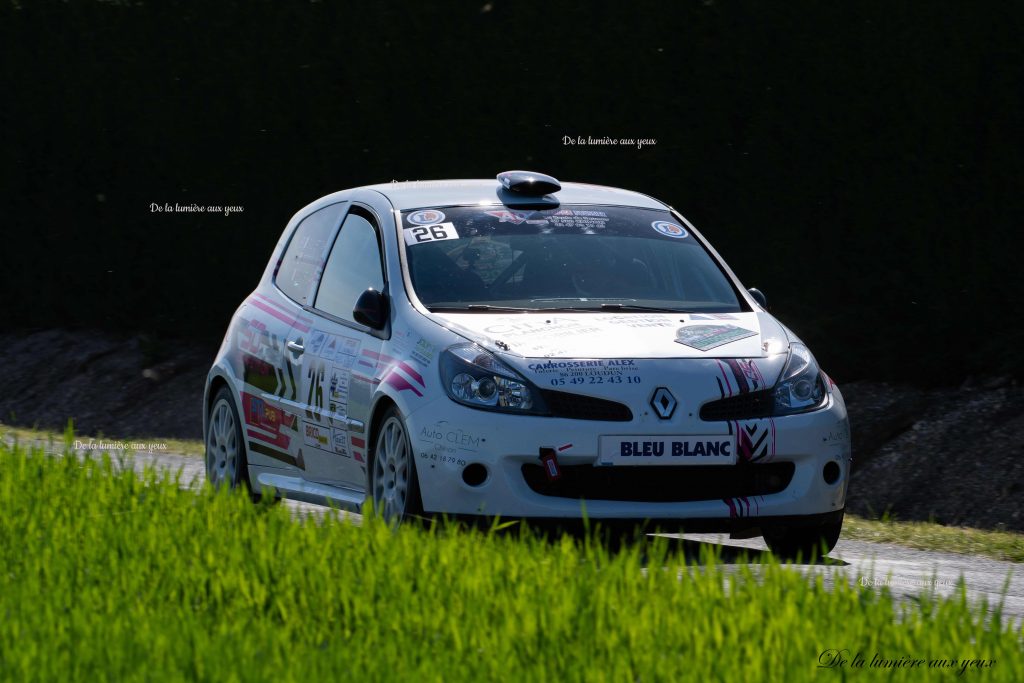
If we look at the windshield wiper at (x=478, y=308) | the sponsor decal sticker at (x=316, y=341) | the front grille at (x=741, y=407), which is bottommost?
the front grille at (x=741, y=407)

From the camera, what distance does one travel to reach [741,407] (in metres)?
8.08

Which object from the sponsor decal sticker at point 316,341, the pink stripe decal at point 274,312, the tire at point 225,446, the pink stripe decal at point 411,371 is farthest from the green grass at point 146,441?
the pink stripe decal at point 411,371

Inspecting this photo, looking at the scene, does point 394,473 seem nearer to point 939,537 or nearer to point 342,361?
point 342,361

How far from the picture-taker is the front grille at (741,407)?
8.01m

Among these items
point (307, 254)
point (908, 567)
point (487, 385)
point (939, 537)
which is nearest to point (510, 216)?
point (307, 254)

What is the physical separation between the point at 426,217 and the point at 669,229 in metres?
1.19

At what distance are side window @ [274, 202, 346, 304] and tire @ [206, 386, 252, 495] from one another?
664 mm

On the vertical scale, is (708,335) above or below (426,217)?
below

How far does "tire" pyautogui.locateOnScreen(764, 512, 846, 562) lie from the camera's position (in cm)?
854

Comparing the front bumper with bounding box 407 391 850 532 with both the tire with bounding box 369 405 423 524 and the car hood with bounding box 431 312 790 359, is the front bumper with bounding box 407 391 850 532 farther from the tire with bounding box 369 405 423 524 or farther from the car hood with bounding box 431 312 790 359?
the car hood with bounding box 431 312 790 359

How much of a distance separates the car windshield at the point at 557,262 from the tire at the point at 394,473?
0.65 meters

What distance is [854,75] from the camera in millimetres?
12945

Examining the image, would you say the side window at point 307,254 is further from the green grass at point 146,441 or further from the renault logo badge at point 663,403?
the green grass at point 146,441

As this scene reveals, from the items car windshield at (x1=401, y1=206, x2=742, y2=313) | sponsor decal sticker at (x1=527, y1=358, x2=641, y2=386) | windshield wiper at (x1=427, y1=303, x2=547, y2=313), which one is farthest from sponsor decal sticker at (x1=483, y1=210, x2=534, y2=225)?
sponsor decal sticker at (x1=527, y1=358, x2=641, y2=386)
